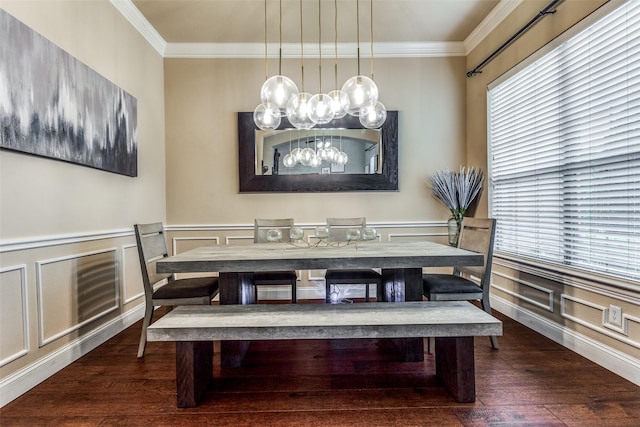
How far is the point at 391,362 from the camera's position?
217 cm

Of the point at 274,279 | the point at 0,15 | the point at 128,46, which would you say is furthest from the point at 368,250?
the point at 128,46

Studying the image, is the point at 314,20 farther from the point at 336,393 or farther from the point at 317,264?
the point at 336,393

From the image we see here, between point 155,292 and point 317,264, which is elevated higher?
point 317,264

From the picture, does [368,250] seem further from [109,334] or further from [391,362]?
[109,334]

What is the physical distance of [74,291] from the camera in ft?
7.41

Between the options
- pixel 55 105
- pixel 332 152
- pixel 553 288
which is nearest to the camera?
pixel 55 105

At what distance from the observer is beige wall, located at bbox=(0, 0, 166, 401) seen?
1797 millimetres

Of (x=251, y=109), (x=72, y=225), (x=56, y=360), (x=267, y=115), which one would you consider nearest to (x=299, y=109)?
(x=267, y=115)

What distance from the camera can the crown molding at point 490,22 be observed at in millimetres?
2871

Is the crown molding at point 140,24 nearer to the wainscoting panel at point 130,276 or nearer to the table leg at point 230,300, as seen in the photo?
the wainscoting panel at point 130,276

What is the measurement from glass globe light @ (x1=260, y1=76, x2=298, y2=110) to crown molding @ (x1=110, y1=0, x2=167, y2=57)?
5.53ft

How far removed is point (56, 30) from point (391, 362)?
120 inches

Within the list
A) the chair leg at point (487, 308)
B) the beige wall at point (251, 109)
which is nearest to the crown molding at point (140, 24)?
the beige wall at point (251, 109)

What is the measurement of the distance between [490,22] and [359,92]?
1973mm
